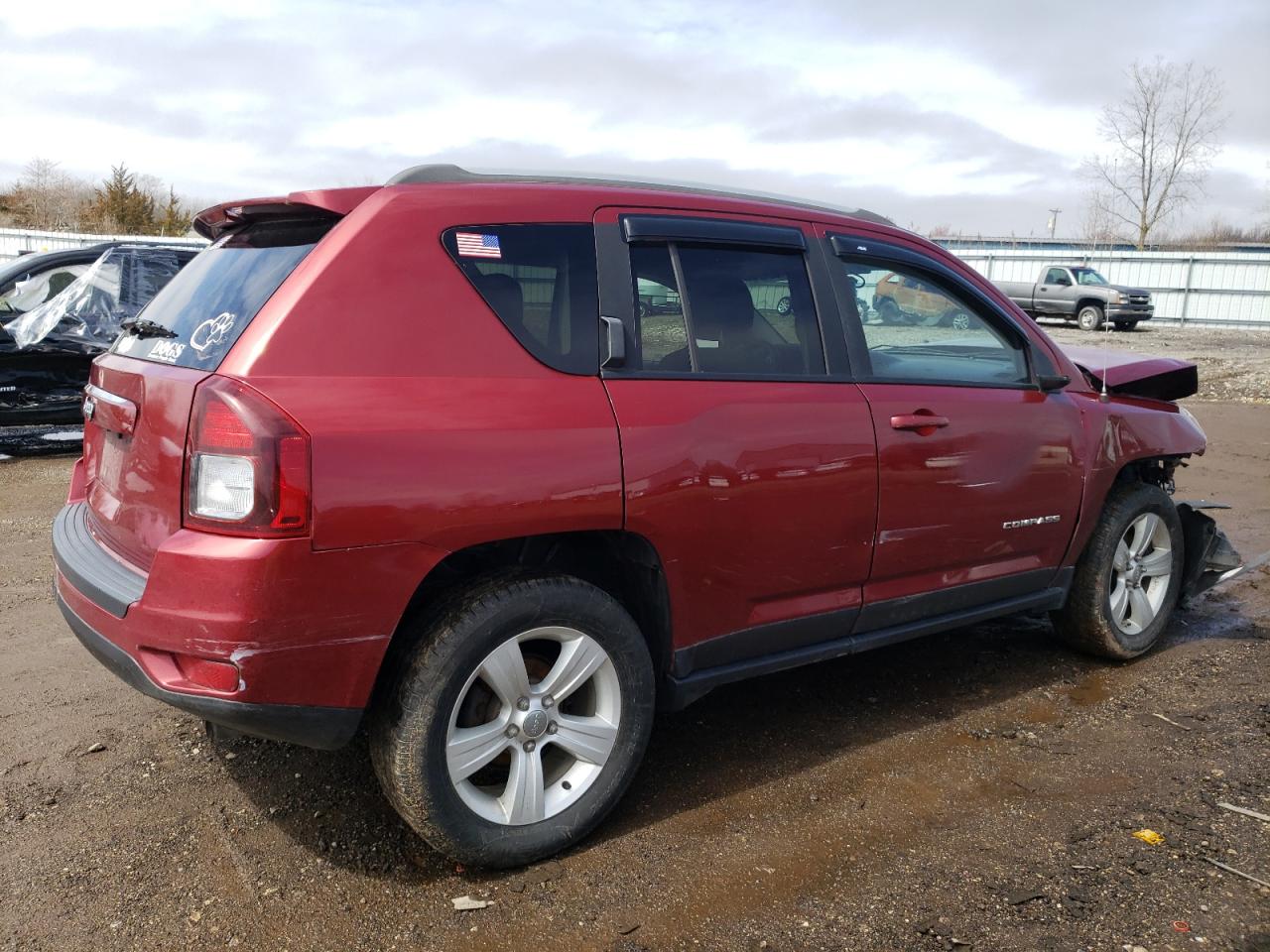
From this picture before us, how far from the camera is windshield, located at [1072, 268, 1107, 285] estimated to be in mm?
28531

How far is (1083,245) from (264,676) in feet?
165

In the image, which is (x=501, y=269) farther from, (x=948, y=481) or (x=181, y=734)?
(x=181, y=734)

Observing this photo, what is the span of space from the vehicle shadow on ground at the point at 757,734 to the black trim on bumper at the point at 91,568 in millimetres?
873

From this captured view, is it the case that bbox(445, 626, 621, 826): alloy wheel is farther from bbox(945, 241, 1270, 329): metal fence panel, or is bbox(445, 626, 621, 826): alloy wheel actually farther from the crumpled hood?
bbox(945, 241, 1270, 329): metal fence panel

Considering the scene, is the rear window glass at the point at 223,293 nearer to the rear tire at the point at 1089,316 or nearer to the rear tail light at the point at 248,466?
the rear tail light at the point at 248,466

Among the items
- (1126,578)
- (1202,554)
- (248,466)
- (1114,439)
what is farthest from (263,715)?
(1202,554)

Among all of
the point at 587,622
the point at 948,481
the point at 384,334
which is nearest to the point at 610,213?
the point at 384,334

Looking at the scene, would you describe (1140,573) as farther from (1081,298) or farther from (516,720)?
(1081,298)

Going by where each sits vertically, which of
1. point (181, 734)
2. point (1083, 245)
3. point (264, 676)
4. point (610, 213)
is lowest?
point (181, 734)

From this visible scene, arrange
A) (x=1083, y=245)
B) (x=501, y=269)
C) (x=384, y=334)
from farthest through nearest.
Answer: (x=1083, y=245), (x=501, y=269), (x=384, y=334)

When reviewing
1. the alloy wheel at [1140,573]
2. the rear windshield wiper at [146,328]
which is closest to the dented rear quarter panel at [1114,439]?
the alloy wheel at [1140,573]

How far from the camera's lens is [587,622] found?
2852 millimetres

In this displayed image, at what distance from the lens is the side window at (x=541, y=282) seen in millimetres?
2809

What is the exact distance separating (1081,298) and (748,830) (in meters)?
28.5
